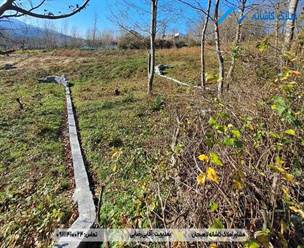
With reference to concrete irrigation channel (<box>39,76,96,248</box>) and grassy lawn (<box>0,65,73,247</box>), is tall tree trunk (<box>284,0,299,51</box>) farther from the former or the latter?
grassy lawn (<box>0,65,73,247</box>)

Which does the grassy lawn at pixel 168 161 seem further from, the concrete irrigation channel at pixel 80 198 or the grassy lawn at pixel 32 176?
the concrete irrigation channel at pixel 80 198

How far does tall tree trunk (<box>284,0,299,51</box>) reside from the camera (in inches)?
149

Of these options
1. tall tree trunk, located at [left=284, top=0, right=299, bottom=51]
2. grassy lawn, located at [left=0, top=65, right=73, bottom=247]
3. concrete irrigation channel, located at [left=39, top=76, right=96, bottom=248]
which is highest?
tall tree trunk, located at [left=284, top=0, right=299, bottom=51]

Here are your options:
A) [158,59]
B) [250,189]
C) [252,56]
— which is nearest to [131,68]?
[158,59]

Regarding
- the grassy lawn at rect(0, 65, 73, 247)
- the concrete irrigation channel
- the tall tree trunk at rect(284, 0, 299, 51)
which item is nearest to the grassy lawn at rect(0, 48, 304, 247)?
the grassy lawn at rect(0, 65, 73, 247)

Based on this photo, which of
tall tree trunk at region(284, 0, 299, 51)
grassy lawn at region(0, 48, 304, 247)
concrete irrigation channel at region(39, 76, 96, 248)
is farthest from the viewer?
tall tree trunk at region(284, 0, 299, 51)

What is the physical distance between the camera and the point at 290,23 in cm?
424

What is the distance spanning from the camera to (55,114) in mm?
9125

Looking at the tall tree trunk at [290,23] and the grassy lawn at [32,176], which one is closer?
the grassy lawn at [32,176]

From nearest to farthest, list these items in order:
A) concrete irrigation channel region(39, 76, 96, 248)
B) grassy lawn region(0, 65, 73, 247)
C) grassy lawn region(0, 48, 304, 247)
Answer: grassy lawn region(0, 48, 304, 247) → concrete irrigation channel region(39, 76, 96, 248) → grassy lawn region(0, 65, 73, 247)

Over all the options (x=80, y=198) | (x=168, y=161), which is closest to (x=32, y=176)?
(x=80, y=198)

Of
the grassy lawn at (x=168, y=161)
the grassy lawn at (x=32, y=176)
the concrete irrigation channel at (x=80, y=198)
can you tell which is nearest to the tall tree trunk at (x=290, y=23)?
the grassy lawn at (x=168, y=161)

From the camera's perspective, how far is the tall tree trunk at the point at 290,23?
12.4ft

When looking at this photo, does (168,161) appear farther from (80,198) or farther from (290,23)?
(290,23)
